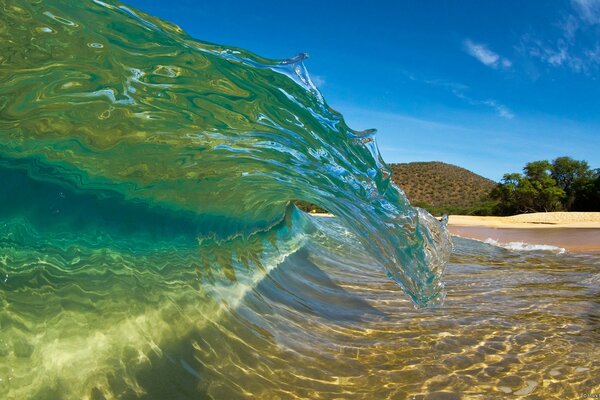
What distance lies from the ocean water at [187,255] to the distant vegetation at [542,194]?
3614 centimetres

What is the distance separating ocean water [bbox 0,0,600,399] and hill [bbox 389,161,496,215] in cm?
4986

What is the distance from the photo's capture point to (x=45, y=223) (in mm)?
2402

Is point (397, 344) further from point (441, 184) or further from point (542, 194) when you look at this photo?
point (441, 184)

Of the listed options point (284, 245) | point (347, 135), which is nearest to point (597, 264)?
point (284, 245)

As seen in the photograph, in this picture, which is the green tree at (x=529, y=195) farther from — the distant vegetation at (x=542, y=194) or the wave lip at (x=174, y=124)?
the wave lip at (x=174, y=124)

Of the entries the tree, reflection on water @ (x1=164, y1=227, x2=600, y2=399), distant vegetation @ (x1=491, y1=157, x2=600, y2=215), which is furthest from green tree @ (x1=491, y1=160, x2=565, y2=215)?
reflection on water @ (x1=164, y1=227, x2=600, y2=399)

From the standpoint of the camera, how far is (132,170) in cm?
306

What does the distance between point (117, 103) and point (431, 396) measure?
89.8 inches

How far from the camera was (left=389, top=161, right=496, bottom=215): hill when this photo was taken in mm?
56938

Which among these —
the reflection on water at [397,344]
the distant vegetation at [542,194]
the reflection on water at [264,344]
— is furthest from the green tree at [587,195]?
the reflection on water at [264,344]

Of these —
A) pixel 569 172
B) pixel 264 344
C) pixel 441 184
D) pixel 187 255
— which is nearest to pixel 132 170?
pixel 187 255

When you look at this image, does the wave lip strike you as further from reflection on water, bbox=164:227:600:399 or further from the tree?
the tree

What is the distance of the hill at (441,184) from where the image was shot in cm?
5694

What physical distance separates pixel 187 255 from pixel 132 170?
0.76 metres
